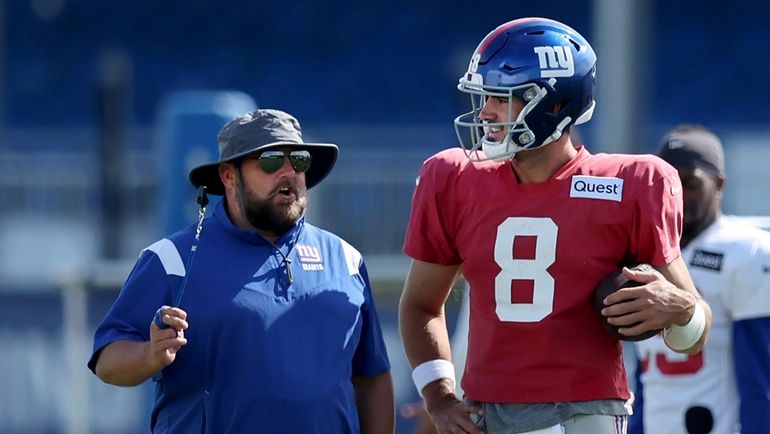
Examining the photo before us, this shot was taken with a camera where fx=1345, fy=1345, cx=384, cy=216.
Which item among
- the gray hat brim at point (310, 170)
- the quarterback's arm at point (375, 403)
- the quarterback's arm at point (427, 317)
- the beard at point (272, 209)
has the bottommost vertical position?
the quarterback's arm at point (375, 403)

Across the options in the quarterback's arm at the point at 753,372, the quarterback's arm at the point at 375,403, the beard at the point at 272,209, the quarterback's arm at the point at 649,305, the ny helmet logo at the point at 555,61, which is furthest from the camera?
the quarterback's arm at the point at 753,372

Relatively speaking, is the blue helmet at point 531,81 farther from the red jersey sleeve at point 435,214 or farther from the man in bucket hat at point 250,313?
the man in bucket hat at point 250,313

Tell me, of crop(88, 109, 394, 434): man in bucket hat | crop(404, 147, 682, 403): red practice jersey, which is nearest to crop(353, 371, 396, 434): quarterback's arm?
crop(88, 109, 394, 434): man in bucket hat

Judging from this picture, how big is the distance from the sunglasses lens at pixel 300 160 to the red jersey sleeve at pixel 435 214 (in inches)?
13.5

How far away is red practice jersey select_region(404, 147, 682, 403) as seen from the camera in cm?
338

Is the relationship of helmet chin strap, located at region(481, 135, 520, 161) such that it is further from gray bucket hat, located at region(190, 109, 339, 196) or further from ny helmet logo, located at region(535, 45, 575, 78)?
gray bucket hat, located at region(190, 109, 339, 196)

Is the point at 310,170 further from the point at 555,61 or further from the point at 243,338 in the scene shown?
the point at 555,61

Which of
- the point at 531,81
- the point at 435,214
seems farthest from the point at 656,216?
the point at 435,214

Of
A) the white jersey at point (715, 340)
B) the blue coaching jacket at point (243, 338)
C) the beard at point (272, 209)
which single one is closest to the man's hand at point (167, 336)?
the blue coaching jacket at point (243, 338)

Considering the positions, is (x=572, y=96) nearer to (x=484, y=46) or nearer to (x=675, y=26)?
(x=484, y=46)

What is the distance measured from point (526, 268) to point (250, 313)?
0.76 m

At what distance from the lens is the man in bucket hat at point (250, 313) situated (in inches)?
142

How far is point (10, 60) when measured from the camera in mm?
17578

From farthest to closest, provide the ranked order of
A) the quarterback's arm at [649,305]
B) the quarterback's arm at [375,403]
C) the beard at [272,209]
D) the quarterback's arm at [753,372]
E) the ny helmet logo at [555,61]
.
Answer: the quarterback's arm at [753,372], the quarterback's arm at [375,403], the beard at [272,209], the ny helmet logo at [555,61], the quarterback's arm at [649,305]
